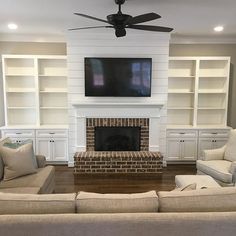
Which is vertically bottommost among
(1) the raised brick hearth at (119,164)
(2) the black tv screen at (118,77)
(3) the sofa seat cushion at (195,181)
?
(1) the raised brick hearth at (119,164)

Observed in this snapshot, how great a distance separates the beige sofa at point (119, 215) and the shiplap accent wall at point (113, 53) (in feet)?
11.1

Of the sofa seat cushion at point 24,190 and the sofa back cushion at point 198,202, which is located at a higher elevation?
the sofa back cushion at point 198,202

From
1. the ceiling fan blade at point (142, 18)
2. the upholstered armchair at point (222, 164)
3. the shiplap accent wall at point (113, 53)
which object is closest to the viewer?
the ceiling fan blade at point (142, 18)

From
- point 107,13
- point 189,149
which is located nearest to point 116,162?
point 189,149

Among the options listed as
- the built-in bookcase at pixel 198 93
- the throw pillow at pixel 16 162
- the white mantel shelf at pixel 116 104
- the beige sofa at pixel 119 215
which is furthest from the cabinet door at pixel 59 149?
the beige sofa at pixel 119 215

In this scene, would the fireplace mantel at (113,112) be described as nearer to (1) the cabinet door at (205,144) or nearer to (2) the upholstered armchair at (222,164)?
(1) the cabinet door at (205,144)

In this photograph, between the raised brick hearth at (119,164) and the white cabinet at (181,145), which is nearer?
the raised brick hearth at (119,164)

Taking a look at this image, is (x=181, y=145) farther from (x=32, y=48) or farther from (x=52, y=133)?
(x=32, y=48)

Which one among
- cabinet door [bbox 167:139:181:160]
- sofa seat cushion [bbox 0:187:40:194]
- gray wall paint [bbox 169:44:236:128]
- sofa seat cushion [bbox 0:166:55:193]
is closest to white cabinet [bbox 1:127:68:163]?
sofa seat cushion [bbox 0:166:55:193]

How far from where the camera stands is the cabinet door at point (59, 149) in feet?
17.2

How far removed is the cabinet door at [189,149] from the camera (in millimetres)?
5332

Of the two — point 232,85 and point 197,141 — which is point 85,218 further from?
point 232,85

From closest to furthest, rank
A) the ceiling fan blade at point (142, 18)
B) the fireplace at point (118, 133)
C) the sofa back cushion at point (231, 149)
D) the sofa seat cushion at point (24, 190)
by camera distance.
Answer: the ceiling fan blade at point (142, 18) → the sofa seat cushion at point (24, 190) → the sofa back cushion at point (231, 149) → the fireplace at point (118, 133)

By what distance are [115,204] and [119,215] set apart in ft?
→ 0.37
